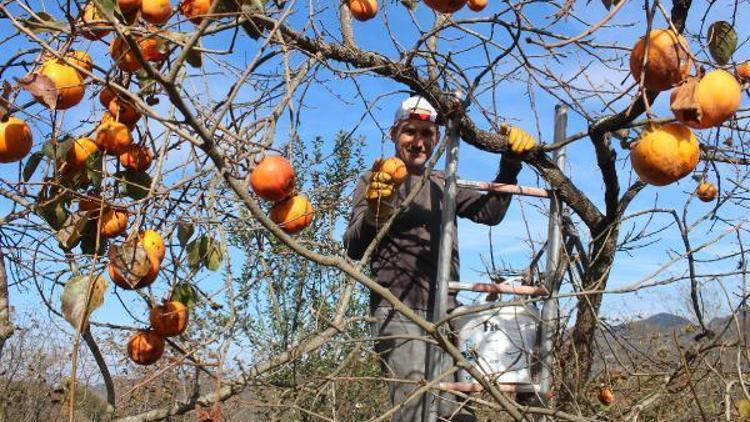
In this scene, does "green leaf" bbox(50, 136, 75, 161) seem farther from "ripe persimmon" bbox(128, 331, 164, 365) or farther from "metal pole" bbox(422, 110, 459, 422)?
"metal pole" bbox(422, 110, 459, 422)

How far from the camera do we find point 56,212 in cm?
146

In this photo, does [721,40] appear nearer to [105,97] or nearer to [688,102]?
[688,102]

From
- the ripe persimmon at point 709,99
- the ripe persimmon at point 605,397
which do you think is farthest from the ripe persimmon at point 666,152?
the ripe persimmon at point 605,397

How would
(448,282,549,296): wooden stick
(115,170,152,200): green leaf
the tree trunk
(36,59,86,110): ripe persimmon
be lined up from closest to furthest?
(36,59,86,110): ripe persimmon < (115,170,152,200): green leaf < (448,282,549,296): wooden stick < the tree trunk

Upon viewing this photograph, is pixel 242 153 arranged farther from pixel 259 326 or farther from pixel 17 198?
pixel 259 326

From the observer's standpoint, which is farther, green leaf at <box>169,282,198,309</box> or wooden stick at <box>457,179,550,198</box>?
wooden stick at <box>457,179,550,198</box>

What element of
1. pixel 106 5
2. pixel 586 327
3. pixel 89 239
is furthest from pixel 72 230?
pixel 586 327

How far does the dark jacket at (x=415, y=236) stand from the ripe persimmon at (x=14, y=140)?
1.54 metres

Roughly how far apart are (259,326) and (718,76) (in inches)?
177

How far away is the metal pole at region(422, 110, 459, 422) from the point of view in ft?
8.41

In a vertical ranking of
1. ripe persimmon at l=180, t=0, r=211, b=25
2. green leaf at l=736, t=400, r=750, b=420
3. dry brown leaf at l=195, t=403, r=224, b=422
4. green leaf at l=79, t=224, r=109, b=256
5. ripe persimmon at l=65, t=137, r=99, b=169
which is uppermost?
ripe persimmon at l=180, t=0, r=211, b=25

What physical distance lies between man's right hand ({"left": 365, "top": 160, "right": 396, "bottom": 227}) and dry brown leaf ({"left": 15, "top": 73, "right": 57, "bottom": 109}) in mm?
1326

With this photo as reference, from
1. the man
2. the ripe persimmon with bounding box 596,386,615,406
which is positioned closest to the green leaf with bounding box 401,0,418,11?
the man

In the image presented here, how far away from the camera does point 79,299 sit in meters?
1.22
